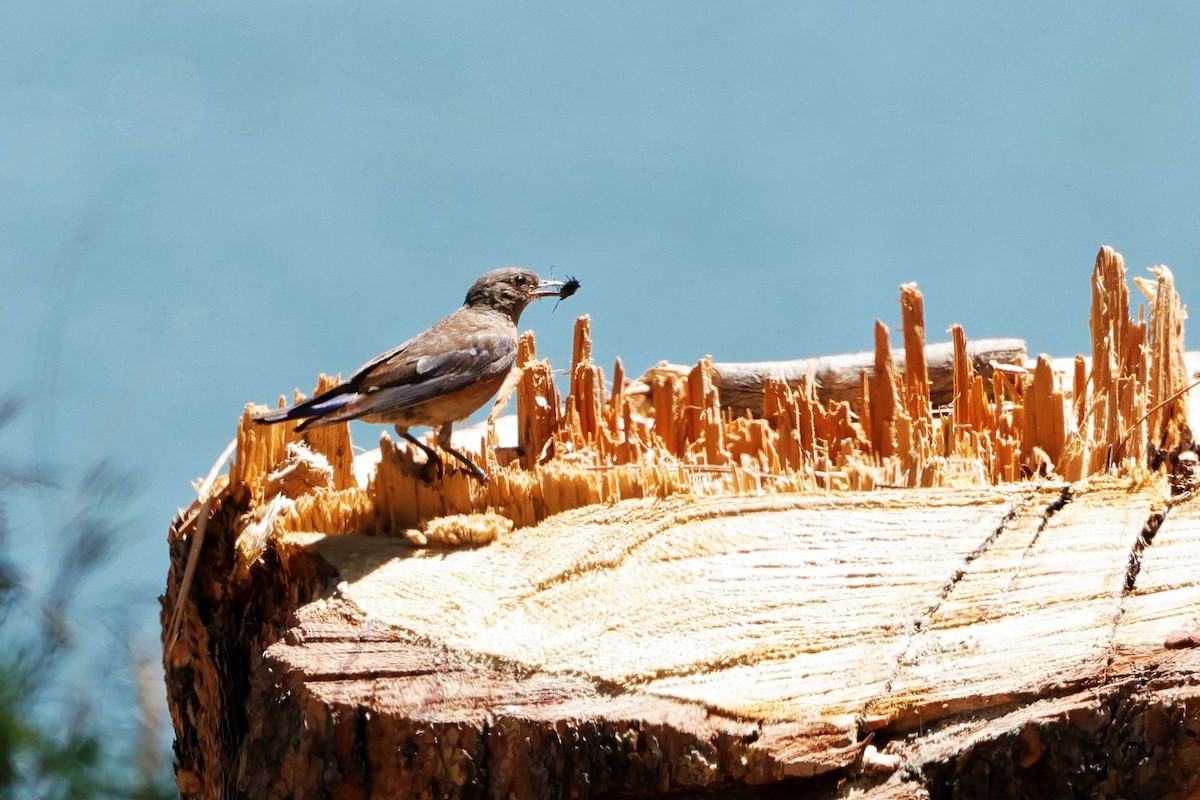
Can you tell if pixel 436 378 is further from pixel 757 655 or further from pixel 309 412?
pixel 757 655

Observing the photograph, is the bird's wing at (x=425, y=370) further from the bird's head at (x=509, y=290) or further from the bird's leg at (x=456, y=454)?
the bird's head at (x=509, y=290)

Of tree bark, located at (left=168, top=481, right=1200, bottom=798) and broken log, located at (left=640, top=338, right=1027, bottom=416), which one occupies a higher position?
broken log, located at (left=640, top=338, right=1027, bottom=416)

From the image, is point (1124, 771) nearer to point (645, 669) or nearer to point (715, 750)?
point (715, 750)

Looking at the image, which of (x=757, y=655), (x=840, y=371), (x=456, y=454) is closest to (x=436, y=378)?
(x=456, y=454)

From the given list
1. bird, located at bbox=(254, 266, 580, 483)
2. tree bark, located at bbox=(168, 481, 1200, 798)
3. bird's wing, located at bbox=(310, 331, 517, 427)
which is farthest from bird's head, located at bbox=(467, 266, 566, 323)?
tree bark, located at bbox=(168, 481, 1200, 798)

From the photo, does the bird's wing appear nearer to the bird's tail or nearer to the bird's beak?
the bird's tail

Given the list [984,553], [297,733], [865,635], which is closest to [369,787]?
[297,733]
